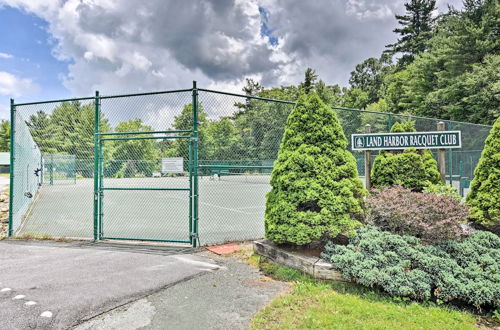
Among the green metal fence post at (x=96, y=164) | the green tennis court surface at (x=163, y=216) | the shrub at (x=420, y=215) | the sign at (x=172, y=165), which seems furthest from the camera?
the green tennis court surface at (x=163, y=216)

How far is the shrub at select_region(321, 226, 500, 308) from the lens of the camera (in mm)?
3010

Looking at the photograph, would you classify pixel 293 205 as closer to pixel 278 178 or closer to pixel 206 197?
pixel 278 178

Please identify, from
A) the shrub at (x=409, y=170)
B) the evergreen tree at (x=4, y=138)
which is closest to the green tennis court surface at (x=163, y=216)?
the shrub at (x=409, y=170)

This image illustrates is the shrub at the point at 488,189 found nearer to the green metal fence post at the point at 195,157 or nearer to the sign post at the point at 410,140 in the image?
the sign post at the point at 410,140

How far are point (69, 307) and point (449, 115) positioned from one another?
995 inches

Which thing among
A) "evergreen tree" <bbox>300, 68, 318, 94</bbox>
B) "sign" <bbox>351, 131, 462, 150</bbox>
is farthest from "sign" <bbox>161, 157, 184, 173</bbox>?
"evergreen tree" <bbox>300, 68, 318, 94</bbox>

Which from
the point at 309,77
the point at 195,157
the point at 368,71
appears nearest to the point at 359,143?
the point at 195,157

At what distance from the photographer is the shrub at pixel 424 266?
9.87 feet

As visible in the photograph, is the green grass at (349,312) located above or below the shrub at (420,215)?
below

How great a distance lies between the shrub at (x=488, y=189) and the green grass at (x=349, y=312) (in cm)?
206

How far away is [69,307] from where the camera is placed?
2982mm

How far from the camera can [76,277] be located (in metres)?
3.82

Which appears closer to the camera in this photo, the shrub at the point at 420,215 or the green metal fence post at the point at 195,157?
the shrub at the point at 420,215

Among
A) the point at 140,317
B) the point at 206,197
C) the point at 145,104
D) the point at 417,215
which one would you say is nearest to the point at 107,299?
the point at 140,317
